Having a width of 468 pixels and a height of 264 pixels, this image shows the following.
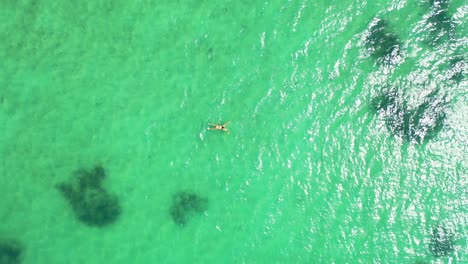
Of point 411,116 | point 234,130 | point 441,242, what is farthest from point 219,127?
point 441,242

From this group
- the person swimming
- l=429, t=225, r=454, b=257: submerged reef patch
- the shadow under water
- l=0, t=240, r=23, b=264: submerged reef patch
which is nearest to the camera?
l=0, t=240, r=23, b=264: submerged reef patch

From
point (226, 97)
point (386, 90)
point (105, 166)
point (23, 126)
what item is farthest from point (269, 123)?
point (23, 126)

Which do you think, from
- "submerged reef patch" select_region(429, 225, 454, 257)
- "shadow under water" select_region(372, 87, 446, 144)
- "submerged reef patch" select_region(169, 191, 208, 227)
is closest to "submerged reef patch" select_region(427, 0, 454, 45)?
"shadow under water" select_region(372, 87, 446, 144)

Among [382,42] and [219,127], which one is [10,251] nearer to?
[219,127]

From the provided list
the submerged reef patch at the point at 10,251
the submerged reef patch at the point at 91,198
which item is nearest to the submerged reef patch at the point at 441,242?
the submerged reef patch at the point at 91,198

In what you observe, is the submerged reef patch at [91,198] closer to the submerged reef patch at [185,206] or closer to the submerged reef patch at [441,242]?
the submerged reef patch at [185,206]

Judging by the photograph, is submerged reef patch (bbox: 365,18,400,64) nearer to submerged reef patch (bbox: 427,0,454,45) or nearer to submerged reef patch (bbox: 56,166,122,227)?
submerged reef patch (bbox: 427,0,454,45)
